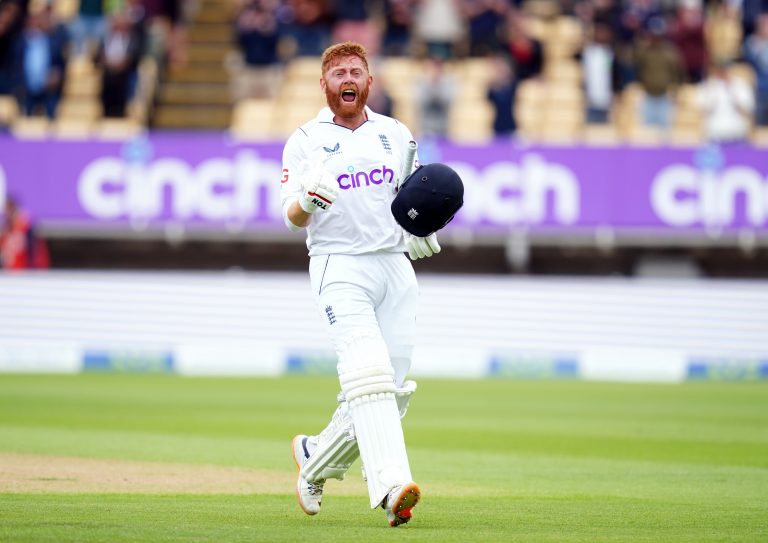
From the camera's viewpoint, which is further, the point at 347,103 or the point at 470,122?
the point at 470,122

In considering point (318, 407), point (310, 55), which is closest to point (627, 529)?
point (318, 407)

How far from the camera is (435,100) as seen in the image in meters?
20.7

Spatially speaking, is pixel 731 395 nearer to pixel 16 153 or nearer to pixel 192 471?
pixel 192 471

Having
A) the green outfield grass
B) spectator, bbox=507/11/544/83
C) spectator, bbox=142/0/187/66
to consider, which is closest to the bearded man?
the green outfield grass

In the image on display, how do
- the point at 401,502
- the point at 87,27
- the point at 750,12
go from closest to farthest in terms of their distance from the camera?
1. the point at 401,502
2. the point at 750,12
3. the point at 87,27

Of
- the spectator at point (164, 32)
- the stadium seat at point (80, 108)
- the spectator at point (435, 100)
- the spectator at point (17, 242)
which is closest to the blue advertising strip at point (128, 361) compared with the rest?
the spectator at point (17, 242)

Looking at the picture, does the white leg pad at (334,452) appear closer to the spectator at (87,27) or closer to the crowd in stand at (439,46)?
the crowd in stand at (439,46)

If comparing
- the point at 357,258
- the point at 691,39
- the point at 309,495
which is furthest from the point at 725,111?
the point at 309,495

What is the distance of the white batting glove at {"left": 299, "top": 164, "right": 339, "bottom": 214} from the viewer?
260 inches

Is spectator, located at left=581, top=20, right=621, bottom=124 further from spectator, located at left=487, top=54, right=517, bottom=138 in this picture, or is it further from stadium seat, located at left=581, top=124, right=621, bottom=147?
spectator, located at left=487, top=54, right=517, bottom=138

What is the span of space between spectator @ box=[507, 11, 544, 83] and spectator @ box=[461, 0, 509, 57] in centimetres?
30

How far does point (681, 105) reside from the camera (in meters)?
22.0

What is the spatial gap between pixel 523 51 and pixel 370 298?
15239 mm

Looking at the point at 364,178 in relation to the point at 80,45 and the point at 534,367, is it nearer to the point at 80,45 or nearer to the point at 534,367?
the point at 534,367
